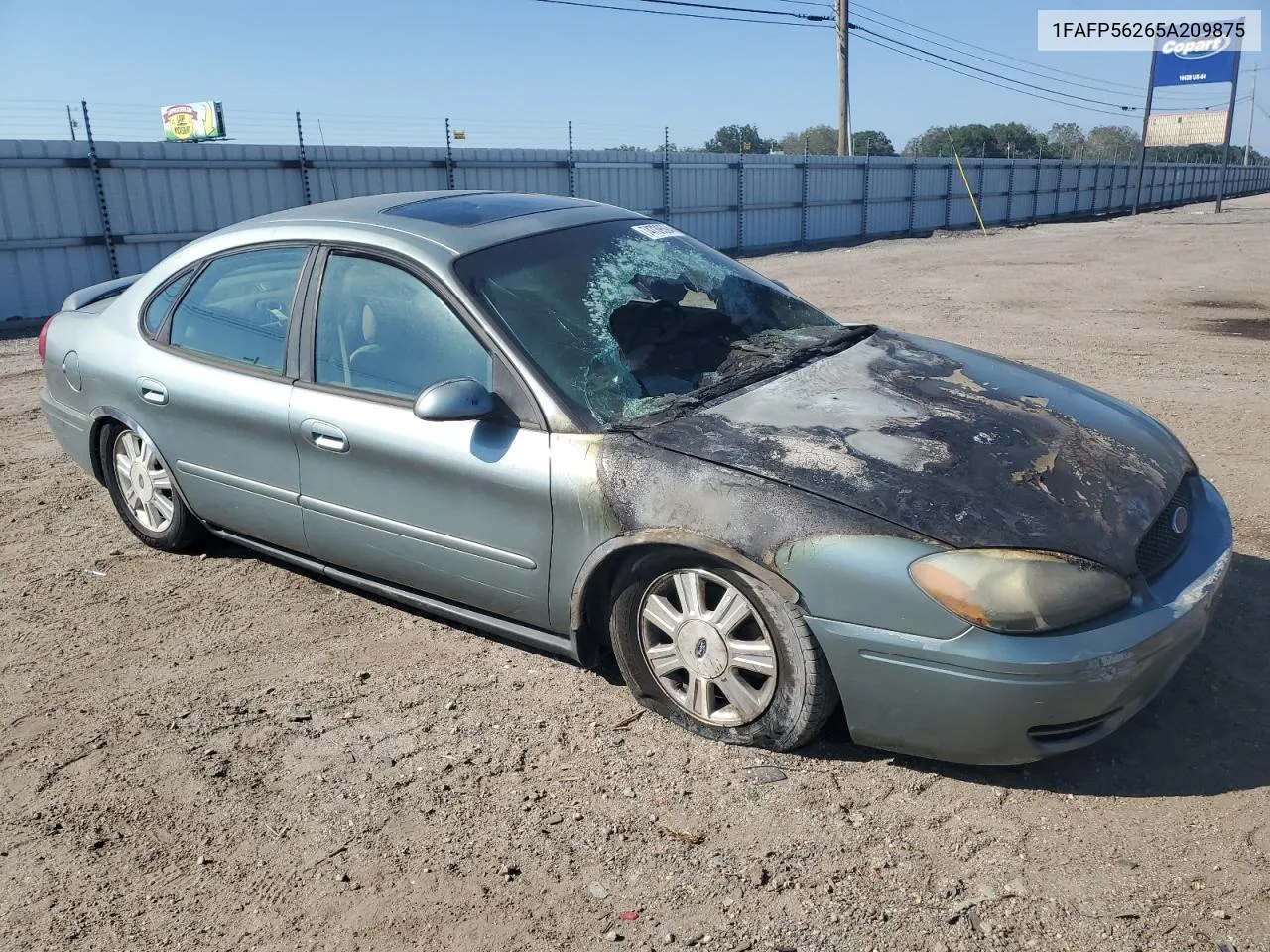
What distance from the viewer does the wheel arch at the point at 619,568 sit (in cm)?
279

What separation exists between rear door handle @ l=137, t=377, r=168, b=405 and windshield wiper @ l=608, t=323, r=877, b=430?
2271 mm

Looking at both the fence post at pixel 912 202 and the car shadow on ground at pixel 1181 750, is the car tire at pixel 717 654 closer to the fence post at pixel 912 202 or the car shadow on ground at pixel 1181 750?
the car shadow on ground at pixel 1181 750

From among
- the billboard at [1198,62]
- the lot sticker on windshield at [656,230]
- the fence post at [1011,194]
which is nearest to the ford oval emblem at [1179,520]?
the lot sticker on windshield at [656,230]

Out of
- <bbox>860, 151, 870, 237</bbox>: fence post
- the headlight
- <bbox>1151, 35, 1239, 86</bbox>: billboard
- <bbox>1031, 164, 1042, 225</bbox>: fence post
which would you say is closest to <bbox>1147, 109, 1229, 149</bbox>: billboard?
<bbox>1031, 164, 1042, 225</bbox>: fence post

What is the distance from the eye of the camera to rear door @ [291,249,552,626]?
328 cm

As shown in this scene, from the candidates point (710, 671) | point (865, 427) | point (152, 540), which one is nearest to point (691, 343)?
point (865, 427)

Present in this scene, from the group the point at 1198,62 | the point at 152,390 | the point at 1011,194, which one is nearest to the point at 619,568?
the point at 152,390

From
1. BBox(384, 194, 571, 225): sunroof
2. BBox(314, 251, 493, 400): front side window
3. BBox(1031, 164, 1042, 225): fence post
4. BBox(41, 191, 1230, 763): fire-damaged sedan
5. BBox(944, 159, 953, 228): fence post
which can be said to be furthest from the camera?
BBox(1031, 164, 1042, 225): fence post

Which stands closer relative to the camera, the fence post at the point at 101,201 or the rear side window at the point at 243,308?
the rear side window at the point at 243,308

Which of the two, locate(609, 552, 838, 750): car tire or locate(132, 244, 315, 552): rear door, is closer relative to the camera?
locate(609, 552, 838, 750): car tire

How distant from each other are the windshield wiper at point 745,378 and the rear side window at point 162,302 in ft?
8.03

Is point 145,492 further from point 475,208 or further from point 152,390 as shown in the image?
point 475,208

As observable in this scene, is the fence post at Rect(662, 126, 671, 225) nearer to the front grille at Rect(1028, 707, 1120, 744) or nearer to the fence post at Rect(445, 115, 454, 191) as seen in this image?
the fence post at Rect(445, 115, 454, 191)

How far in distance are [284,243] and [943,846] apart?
3246mm
